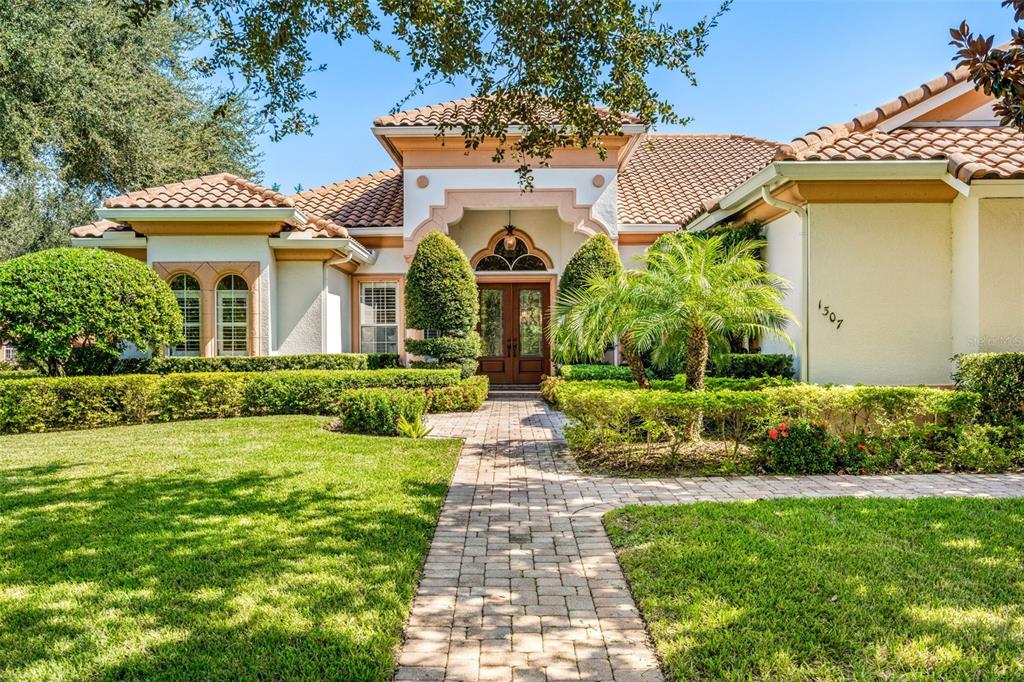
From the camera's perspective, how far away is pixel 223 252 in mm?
14375

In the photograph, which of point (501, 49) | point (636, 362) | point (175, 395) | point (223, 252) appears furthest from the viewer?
point (223, 252)

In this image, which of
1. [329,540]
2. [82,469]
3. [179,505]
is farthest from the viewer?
[82,469]

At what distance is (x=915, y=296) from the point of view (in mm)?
9695

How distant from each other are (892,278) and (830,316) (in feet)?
3.44

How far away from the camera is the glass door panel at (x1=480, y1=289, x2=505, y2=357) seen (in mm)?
19016

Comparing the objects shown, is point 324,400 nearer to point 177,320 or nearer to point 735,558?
point 177,320

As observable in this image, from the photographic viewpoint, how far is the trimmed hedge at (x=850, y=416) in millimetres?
8008

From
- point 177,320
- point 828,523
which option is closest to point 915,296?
point 828,523

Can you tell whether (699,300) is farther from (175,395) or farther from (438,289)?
(175,395)

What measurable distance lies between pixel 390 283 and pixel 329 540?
1261 cm

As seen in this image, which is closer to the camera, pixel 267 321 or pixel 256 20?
pixel 256 20

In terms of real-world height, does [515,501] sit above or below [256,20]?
below

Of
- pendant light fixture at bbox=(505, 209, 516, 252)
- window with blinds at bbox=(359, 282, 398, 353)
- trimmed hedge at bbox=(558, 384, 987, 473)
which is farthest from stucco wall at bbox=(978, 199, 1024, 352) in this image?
window with blinds at bbox=(359, 282, 398, 353)

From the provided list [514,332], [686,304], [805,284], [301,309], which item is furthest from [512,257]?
[686,304]
